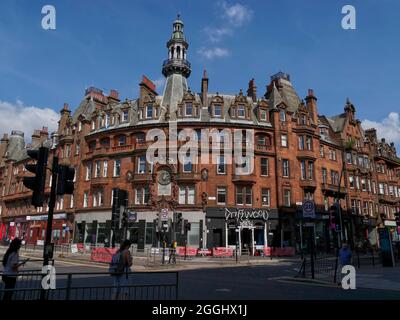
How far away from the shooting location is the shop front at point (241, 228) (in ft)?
115

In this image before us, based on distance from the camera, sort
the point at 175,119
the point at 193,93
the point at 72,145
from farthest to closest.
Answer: the point at 72,145
the point at 193,93
the point at 175,119

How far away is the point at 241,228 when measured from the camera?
35.5 metres

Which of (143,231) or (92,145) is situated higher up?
(92,145)

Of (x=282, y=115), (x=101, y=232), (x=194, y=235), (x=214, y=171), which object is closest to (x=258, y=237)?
(x=194, y=235)

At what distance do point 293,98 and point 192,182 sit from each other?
2035 cm

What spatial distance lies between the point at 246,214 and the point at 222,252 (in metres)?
5.19

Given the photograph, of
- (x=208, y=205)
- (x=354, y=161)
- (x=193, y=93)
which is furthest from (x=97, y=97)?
(x=354, y=161)

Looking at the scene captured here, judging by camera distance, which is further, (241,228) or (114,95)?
(114,95)

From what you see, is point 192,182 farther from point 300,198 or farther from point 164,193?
point 300,198

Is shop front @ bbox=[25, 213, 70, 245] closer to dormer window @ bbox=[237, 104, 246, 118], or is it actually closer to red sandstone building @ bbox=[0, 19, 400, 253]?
red sandstone building @ bbox=[0, 19, 400, 253]

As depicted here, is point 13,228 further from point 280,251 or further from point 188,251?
point 280,251

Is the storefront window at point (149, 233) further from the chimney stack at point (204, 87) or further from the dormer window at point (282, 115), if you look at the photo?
the dormer window at point (282, 115)

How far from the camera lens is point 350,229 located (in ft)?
138
